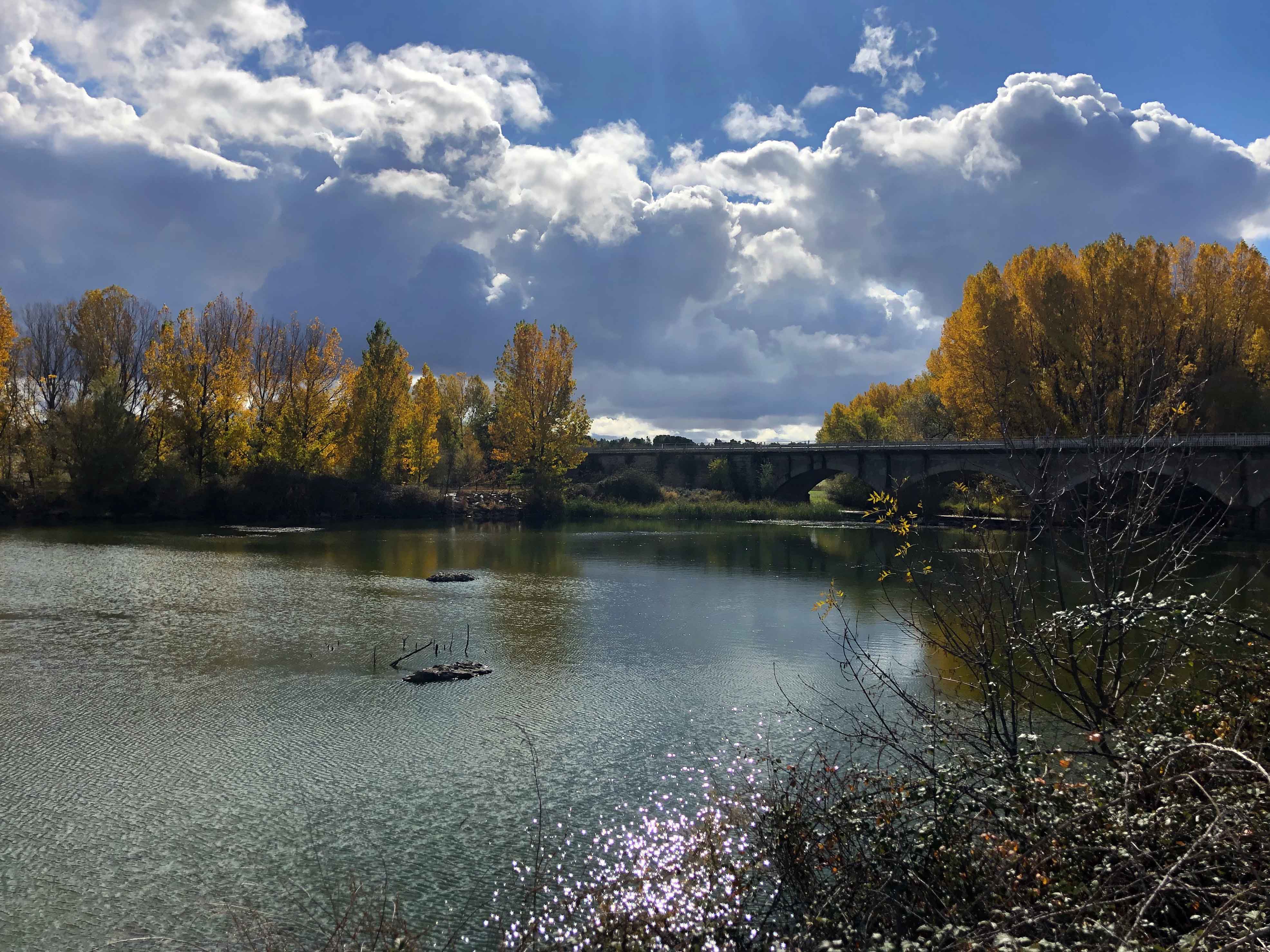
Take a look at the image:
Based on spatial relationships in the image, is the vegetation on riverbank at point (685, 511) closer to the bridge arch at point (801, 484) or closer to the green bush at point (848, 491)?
the bridge arch at point (801, 484)

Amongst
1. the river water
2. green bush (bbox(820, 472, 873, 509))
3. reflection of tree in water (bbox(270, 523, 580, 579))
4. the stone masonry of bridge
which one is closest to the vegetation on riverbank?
the stone masonry of bridge

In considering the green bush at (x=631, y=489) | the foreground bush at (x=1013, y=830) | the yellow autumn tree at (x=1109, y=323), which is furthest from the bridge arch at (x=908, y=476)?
the foreground bush at (x=1013, y=830)

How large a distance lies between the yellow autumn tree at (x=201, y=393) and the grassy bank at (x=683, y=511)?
66.2 feet

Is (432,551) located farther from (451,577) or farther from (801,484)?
(801,484)

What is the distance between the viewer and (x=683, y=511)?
180ft

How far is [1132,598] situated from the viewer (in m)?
6.66

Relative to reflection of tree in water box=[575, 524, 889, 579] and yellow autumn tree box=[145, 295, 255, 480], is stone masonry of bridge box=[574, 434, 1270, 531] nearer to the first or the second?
reflection of tree in water box=[575, 524, 889, 579]

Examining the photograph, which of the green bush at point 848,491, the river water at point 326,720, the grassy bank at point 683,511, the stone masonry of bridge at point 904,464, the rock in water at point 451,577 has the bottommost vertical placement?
the river water at point 326,720

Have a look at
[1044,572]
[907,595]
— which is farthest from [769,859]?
[1044,572]

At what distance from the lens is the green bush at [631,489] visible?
58688 millimetres

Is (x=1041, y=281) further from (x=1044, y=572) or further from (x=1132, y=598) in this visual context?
(x=1132, y=598)

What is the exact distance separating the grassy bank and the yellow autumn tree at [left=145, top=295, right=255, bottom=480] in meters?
20.2

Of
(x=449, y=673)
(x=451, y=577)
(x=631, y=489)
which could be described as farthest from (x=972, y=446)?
(x=449, y=673)

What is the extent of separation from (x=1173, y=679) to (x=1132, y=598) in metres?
5.72
